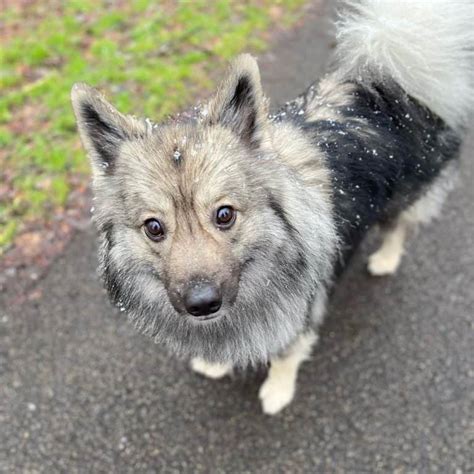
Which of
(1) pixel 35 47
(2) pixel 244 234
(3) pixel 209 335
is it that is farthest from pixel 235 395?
(1) pixel 35 47

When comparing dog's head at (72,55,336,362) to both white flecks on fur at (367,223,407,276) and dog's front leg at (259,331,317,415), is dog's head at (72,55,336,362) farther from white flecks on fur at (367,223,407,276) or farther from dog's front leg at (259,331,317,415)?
white flecks on fur at (367,223,407,276)

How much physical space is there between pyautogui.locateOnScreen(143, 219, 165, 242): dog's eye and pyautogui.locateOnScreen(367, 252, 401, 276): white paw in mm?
2087

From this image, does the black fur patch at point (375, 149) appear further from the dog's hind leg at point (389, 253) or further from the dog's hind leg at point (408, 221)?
the dog's hind leg at point (389, 253)

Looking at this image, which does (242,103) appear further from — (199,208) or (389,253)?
(389,253)

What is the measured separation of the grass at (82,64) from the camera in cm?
441

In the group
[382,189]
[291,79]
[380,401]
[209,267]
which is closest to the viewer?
[209,267]

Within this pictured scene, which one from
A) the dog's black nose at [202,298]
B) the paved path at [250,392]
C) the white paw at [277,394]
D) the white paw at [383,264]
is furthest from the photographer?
the white paw at [383,264]

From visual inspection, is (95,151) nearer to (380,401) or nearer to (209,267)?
(209,267)

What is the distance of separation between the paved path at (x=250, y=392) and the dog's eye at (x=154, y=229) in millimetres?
1435

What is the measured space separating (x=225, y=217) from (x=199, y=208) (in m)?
0.12

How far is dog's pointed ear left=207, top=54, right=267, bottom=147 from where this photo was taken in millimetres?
2025

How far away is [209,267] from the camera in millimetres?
2027

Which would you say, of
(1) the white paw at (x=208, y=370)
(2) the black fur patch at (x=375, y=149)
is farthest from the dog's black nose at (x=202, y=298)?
(1) the white paw at (x=208, y=370)

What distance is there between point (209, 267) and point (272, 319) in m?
0.63
